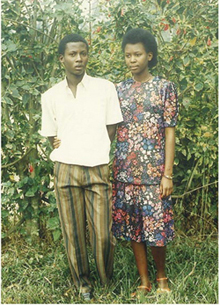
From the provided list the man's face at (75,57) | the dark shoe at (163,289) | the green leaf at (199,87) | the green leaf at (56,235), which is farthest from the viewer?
the green leaf at (56,235)

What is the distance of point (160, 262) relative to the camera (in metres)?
2.91

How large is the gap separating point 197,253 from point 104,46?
179cm

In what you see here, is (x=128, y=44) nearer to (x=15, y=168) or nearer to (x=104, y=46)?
(x=104, y=46)

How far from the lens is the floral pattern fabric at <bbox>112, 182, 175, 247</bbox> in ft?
9.14

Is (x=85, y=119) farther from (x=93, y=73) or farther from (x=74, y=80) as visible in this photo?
(x=93, y=73)

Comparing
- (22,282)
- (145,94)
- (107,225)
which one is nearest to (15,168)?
(22,282)

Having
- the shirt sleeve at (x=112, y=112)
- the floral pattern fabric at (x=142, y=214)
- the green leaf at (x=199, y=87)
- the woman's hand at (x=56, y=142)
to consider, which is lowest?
the floral pattern fabric at (x=142, y=214)

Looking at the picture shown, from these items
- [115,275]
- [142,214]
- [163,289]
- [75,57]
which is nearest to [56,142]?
[75,57]

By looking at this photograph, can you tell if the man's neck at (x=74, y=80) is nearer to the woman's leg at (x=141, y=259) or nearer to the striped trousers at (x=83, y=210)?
the striped trousers at (x=83, y=210)

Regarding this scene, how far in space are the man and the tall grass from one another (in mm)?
311

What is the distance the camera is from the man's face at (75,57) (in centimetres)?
268

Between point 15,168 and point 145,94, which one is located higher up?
point 145,94

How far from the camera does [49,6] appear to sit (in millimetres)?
3307

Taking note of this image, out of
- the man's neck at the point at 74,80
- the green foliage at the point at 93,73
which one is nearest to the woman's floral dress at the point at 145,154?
the man's neck at the point at 74,80
